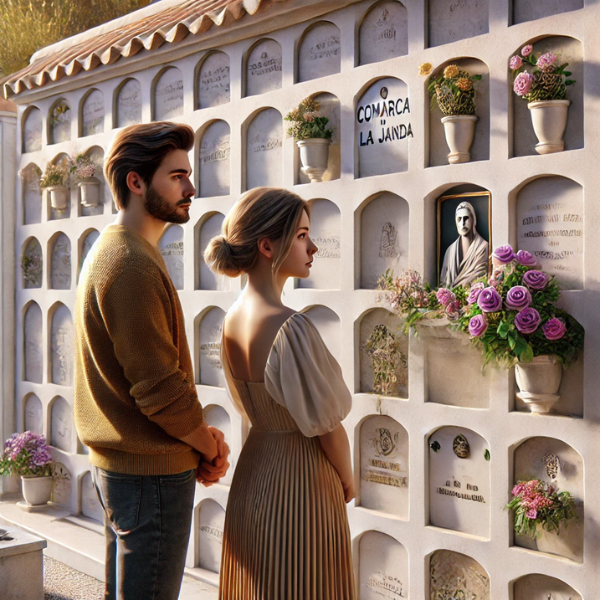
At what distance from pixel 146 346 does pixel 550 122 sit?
1.59 meters

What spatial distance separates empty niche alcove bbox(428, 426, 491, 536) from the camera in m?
2.94

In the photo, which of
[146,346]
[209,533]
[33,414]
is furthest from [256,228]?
[33,414]

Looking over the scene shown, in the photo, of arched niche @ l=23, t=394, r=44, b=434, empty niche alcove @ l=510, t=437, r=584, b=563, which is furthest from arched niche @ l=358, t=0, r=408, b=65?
arched niche @ l=23, t=394, r=44, b=434

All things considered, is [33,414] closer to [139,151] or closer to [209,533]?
[209,533]

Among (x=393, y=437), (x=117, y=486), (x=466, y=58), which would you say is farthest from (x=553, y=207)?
(x=117, y=486)

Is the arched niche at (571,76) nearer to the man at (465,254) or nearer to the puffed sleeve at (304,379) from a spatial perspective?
the man at (465,254)

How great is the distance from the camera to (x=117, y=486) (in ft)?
7.11

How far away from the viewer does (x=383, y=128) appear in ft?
10.8

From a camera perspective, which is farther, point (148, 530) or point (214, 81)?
point (214, 81)

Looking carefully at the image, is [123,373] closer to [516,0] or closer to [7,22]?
[516,0]

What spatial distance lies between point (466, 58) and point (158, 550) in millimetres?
2094

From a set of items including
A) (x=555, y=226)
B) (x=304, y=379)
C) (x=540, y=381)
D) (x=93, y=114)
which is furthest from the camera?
(x=93, y=114)

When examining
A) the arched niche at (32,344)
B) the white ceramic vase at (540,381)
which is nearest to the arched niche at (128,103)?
the arched niche at (32,344)

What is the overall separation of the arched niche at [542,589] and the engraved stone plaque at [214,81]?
2.69 meters
